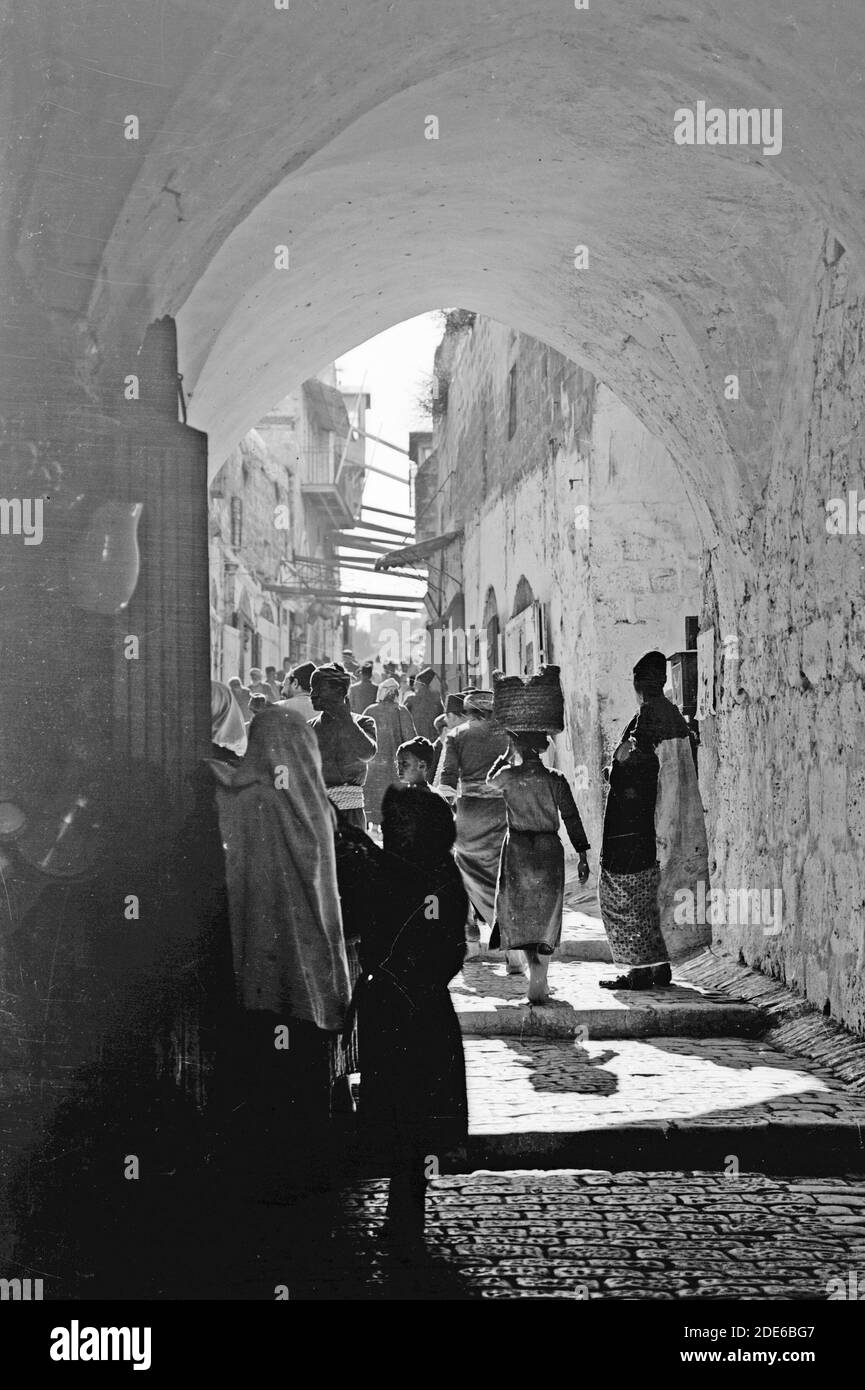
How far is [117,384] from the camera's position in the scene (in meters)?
3.50

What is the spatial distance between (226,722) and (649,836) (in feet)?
10.5

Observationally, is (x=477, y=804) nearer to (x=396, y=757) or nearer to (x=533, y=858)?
(x=533, y=858)

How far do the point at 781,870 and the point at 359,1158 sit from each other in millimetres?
3106

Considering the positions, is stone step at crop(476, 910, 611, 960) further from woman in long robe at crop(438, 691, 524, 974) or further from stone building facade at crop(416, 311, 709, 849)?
stone building facade at crop(416, 311, 709, 849)

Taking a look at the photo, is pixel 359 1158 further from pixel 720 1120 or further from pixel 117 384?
pixel 117 384

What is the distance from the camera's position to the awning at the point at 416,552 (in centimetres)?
2119

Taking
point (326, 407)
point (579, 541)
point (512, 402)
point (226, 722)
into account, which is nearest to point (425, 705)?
point (512, 402)

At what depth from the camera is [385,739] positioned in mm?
11430

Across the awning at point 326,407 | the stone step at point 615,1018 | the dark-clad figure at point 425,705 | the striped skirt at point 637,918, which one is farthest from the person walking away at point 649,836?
the awning at point 326,407

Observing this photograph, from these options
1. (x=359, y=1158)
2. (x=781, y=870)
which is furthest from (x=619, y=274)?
A: (x=359, y=1158)

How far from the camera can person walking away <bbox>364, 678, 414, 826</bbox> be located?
10.9m

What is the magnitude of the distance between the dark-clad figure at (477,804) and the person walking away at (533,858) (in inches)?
48.2

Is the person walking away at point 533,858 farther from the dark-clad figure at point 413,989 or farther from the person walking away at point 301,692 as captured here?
the dark-clad figure at point 413,989
